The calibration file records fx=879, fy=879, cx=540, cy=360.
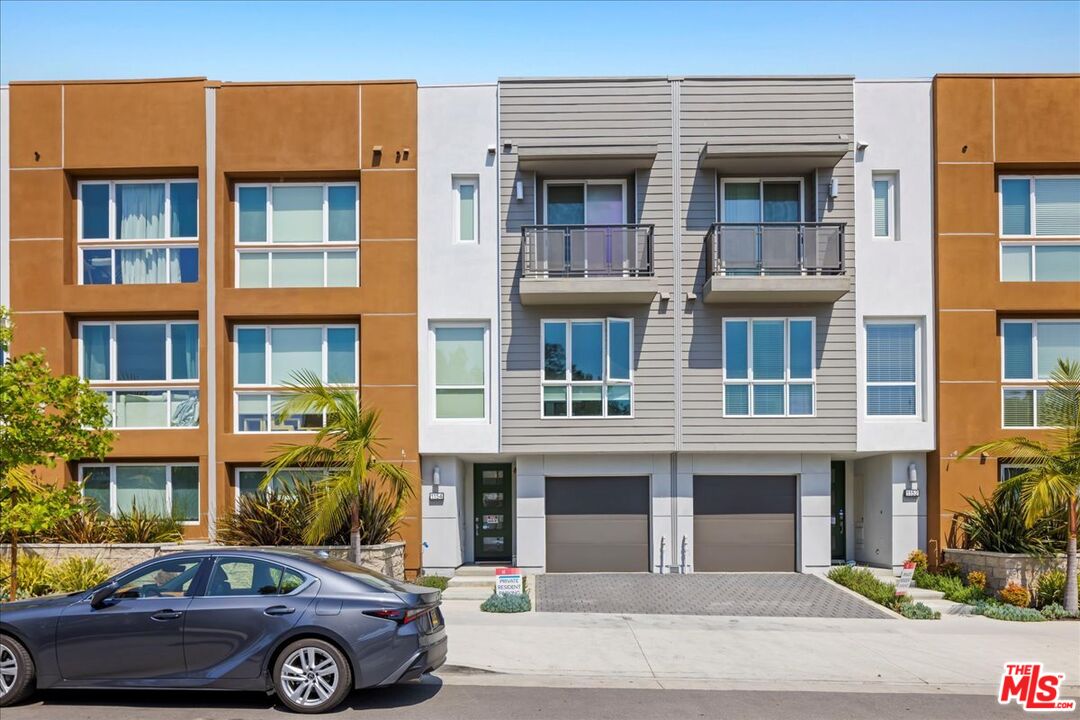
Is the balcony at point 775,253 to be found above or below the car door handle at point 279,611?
above

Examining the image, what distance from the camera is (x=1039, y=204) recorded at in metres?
17.6

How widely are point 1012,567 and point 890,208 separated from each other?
23.6 feet

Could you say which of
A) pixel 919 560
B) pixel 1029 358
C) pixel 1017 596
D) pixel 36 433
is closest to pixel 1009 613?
pixel 1017 596

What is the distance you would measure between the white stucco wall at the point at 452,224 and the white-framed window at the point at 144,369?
15.2 ft

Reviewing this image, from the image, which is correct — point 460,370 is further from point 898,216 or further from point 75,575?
point 898,216

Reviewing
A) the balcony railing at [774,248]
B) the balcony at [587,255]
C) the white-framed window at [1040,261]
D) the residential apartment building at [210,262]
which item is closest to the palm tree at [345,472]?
the residential apartment building at [210,262]

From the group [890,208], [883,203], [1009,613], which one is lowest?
[1009,613]

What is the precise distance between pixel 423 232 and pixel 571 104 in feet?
12.8

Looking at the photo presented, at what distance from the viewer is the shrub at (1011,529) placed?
15.1 m

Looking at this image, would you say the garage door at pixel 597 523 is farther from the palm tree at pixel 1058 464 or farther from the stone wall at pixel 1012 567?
the palm tree at pixel 1058 464

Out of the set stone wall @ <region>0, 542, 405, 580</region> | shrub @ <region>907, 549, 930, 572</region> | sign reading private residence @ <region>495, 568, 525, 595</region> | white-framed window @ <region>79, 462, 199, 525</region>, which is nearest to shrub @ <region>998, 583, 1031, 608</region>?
shrub @ <region>907, 549, 930, 572</region>

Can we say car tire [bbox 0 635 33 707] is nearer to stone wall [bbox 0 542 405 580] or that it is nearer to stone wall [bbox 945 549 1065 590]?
stone wall [bbox 0 542 405 580]

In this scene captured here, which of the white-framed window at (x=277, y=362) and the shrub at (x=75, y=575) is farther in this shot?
the white-framed window at (x=277, y=362)

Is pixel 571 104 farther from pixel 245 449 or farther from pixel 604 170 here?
pixel 245 449
